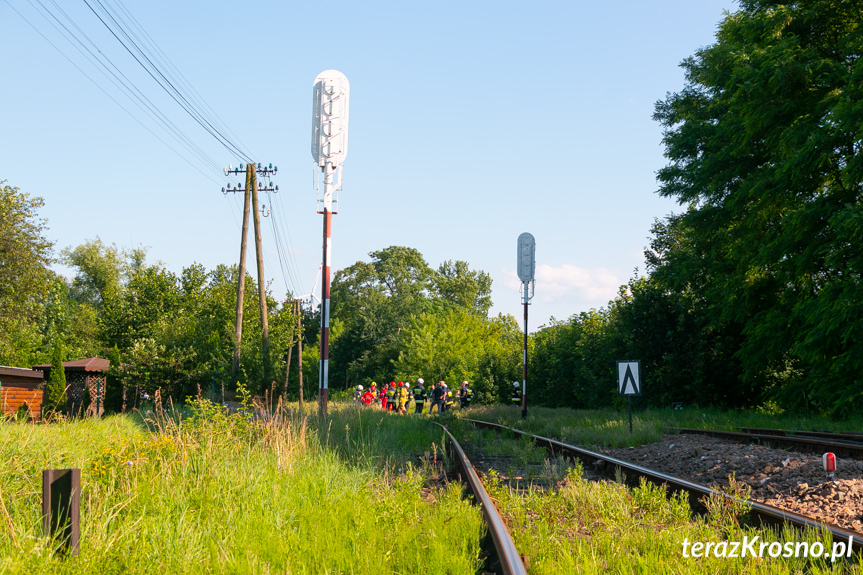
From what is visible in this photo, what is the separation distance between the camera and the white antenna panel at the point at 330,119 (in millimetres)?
18391

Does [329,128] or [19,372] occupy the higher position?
[329,128]

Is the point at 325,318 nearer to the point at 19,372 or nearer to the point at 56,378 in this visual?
the point at 19,372

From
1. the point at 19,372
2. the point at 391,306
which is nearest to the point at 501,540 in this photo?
the point at 19,372

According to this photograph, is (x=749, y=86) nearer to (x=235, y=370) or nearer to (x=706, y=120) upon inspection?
(x=706, y=120)

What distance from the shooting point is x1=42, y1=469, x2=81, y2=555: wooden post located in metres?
4.43

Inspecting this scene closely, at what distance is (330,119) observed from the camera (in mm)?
18531

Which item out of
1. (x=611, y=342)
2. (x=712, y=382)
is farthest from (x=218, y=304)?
(x=712, y=382)

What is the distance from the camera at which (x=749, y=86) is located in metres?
21.3

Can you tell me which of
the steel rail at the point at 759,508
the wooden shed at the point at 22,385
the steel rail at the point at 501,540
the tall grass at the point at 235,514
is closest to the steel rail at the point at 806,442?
the steel rail at the point at 759,508

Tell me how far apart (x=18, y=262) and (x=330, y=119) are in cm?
2688

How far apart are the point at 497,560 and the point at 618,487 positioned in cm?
316

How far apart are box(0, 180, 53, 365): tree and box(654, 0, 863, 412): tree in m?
32.1
